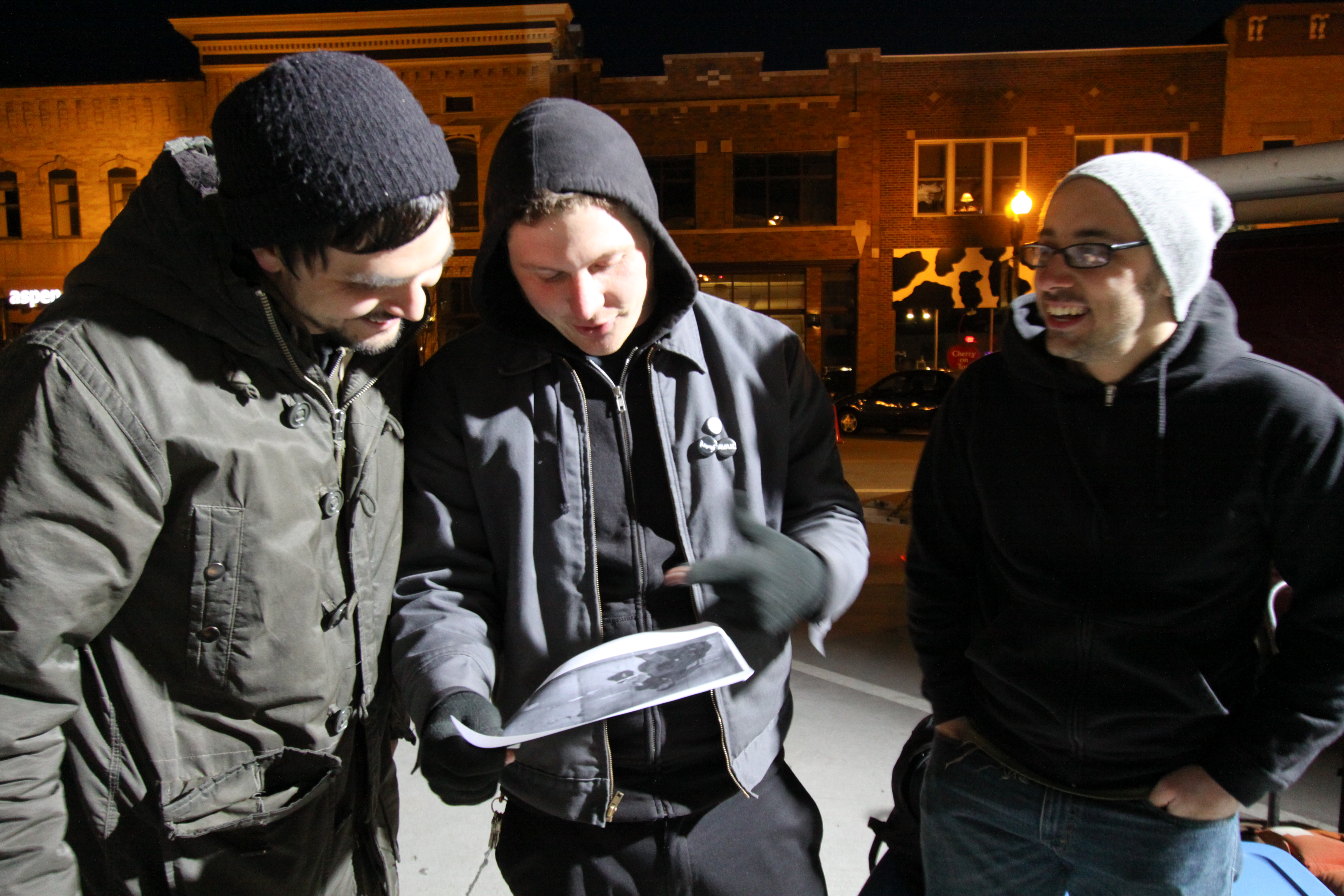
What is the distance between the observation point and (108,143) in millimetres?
23766

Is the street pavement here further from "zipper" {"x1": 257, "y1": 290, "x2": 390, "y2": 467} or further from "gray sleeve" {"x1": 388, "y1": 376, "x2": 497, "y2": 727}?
"zipper" {"x1": 257, "y1": 290, "x2": 390, "y2": 467}

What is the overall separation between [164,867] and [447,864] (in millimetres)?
1915

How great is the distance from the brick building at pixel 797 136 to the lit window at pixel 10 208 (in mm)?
62

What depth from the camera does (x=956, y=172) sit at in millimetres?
22797

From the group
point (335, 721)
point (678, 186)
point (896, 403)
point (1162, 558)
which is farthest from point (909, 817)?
point (678, 186)

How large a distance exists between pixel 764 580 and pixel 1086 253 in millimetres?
898

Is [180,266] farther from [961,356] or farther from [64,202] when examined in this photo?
[64,202]

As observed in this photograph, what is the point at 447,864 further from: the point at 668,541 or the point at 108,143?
the point at 108,143

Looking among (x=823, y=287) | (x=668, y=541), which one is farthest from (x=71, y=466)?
(x=823, y=287)

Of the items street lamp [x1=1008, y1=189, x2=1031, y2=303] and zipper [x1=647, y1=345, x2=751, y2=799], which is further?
street lamp [x1=1008, y1=189, x2=1031, y2=303]

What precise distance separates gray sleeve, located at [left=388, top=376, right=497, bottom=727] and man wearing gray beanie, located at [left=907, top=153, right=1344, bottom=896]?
105 cm

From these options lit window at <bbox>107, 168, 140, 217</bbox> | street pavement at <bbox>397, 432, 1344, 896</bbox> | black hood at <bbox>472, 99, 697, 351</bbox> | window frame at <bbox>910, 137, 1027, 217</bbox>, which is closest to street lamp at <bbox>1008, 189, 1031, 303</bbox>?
window frame at <bbox>910, 137, 1027, 217</bbox>

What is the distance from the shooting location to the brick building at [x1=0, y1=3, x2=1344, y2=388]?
72.9 ft

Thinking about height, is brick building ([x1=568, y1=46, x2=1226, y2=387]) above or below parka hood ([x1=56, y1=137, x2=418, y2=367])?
above
